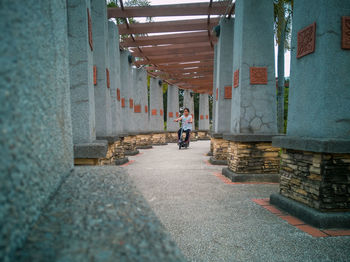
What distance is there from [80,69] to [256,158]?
12.1ft

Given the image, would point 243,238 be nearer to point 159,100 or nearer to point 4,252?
point 4,252

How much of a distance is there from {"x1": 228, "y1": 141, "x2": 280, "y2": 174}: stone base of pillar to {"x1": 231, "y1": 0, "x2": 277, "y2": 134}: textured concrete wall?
0.35m

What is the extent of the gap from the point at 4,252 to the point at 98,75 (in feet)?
15.3

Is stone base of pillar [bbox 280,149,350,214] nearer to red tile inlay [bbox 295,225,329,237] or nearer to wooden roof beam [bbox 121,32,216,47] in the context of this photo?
red tile inlay [bbox 295,225,329,237]

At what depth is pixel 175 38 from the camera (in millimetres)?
8266

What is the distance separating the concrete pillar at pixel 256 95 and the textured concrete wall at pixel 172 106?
1102 centimetres

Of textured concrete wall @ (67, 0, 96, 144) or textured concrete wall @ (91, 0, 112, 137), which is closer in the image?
textured concrete wall @ (67, 0, 96, 144)

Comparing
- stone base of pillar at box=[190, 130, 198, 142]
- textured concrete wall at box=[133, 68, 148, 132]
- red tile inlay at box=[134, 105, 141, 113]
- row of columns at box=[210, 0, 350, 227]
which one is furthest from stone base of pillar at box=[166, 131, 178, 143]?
row of columns at box=[210, 0, 350, 227]

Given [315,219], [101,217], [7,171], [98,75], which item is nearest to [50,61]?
[7,171]

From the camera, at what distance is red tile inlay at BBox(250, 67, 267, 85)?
178 inches

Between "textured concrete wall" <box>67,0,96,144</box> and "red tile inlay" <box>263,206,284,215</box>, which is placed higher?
"textured concrete wall" <box>67,0,96,144</box>

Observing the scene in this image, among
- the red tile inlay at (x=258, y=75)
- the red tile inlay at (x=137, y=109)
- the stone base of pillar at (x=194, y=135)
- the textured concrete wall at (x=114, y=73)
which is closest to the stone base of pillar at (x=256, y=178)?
the red tile inlay at (x=258, y=75)

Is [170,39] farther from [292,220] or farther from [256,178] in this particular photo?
[292,220]

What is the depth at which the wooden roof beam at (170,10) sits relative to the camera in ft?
20.8
